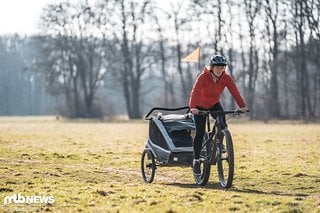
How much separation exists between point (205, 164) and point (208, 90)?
1.20 m

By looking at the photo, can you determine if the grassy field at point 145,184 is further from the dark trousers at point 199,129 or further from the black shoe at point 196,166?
the dark trousers at point 199,129

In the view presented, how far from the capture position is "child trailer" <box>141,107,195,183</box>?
413 inches

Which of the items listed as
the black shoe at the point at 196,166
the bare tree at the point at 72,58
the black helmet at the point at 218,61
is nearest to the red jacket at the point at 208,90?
the black helmet at the point at 218,61

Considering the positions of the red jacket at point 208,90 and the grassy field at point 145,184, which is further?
the red jacket at point 208,90

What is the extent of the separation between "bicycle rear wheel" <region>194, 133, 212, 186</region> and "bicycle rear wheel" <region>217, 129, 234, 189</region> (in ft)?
0.69

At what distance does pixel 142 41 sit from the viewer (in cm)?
6141

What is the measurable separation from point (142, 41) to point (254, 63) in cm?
1198

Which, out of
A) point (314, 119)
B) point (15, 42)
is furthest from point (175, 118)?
point (15, 42)

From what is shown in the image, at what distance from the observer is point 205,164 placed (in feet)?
32.1

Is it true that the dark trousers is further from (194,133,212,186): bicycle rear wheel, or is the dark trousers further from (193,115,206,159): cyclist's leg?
(194,133,212,186): bicycle rear wheel

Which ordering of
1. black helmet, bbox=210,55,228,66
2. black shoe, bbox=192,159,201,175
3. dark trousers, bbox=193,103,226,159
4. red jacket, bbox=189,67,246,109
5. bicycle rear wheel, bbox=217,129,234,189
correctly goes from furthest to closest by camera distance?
1. black shoe, bbox=192,159,201,175
2. dark trousers, bbox=193,103,226,159
3. red jacket, bbox=189,67,246,109
4. black helmet, bbox=210,55,228,66
5. bicycle rear wheel, bbox=217,129,234,189

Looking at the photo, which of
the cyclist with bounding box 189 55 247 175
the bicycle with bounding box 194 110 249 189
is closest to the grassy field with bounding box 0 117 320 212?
the bicycle with bounding box 194 110 249 189

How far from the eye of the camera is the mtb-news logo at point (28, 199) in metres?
7.80

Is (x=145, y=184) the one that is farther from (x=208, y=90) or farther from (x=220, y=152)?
(x=208, y=90)
